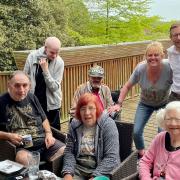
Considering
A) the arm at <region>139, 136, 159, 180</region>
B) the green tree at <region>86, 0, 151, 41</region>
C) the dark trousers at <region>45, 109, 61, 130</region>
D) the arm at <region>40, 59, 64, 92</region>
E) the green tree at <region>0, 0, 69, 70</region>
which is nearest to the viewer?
the arm at <region>139, 136, 159, 180</region>

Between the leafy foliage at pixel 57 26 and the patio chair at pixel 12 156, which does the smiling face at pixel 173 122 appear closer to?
the patio chair at pixel 12 156

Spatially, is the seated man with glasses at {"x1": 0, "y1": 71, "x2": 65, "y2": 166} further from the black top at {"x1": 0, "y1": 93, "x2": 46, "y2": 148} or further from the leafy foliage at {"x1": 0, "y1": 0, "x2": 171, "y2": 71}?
the leafy foliage at {"x1": 0, "y1": 0, "x2": 171, "y2": 71}

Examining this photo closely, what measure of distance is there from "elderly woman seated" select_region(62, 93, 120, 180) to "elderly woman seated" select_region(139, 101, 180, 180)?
0.36 m

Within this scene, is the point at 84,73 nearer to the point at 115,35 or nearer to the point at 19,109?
the point at 19,109

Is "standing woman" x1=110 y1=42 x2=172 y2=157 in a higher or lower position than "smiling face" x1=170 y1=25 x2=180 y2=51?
lower

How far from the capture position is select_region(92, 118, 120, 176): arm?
118 inches

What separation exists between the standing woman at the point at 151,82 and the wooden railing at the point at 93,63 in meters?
1.92

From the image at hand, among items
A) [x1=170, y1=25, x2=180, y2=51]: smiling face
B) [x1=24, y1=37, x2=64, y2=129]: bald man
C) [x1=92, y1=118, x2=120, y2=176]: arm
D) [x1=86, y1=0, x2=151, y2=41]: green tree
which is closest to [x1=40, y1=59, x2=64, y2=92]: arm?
[x1=24, y1=37, x2=64, y2=129]: bald man

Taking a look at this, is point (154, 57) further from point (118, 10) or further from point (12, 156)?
point (118, 10)

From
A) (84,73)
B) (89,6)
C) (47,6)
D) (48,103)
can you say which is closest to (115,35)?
(89,6)

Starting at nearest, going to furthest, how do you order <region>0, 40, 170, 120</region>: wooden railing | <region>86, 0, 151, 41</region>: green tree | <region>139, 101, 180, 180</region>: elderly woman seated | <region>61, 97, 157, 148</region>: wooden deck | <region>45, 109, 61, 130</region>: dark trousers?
<region>139, 101, 180, 180</region>: elderly woman seated, <region>45, 109, 61, 130</region>: dark trousers, <region>61, 97, 157, 148</region>: wooden deck, <region>0, 40, 170, 120</region>: wooden railing, <region>86, 0, 151, 41</region>: green tree

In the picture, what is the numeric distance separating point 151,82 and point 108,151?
1.31 m

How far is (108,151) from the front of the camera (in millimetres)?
3053

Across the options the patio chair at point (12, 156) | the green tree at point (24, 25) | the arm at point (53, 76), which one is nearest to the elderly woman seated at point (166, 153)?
the patio chair at point (12, 156)
